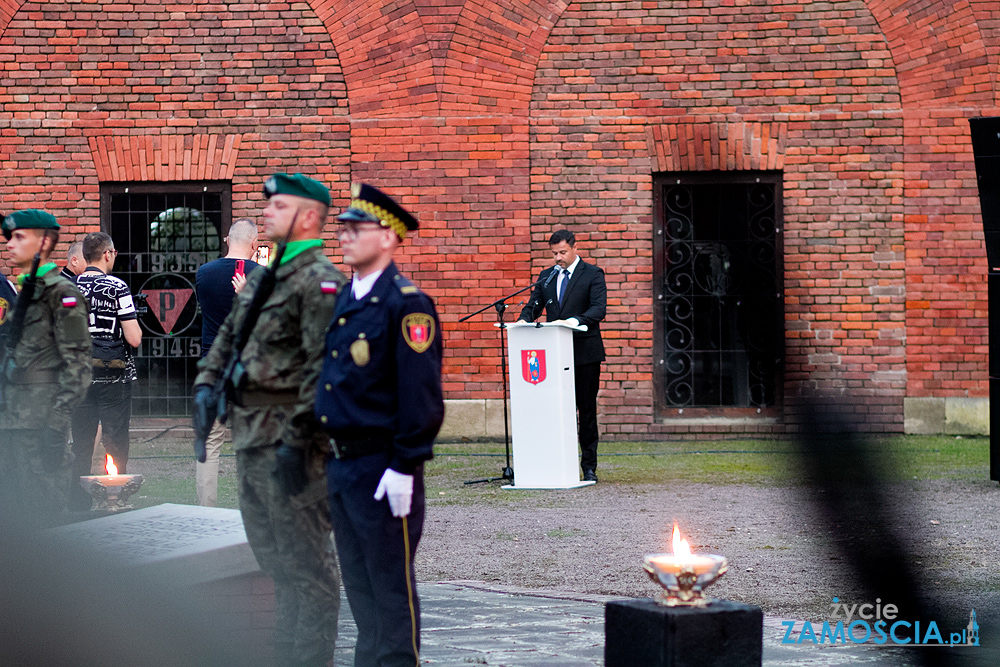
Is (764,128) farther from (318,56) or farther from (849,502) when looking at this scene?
(849,502)

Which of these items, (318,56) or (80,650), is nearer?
(80,650)

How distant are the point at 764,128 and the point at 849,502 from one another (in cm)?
1317

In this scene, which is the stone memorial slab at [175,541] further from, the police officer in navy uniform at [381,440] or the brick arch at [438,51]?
the brick arch at [438,51]

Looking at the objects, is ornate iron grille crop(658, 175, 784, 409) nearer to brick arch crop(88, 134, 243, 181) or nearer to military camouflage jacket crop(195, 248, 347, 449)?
brick arch crop(88, 134, 243, 181)

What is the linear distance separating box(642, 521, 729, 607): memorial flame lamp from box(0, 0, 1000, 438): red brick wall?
1058 cm

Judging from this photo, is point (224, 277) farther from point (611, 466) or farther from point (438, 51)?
point (438, 51)

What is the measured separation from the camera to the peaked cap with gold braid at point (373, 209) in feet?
13.4

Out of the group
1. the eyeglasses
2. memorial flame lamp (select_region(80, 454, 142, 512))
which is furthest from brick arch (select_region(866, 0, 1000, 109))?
the eyeglasses

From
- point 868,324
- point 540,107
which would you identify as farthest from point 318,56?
point 868,324

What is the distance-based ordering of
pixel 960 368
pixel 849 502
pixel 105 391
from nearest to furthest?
1. pixel 849 502
2. pixel 105 391
3. pixel 960 368

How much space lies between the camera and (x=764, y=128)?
14.0 meters

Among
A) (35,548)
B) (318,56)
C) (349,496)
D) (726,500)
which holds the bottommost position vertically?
(726,500)

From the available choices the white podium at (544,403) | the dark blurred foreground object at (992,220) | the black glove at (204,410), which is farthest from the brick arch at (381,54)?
the black glove at (204,410)

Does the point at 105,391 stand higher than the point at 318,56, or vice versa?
the point at 318,56
